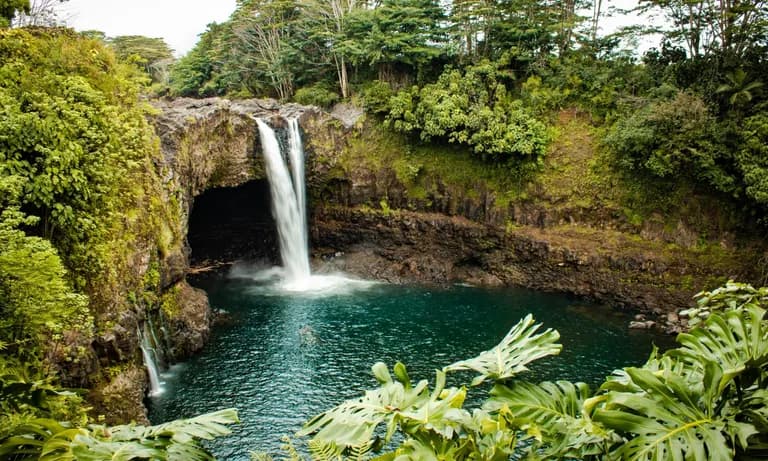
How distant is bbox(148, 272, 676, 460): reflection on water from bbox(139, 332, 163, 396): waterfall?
37 centimetres

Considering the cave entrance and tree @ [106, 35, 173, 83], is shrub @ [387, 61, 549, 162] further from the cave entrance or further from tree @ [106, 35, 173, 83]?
tree @ [106, 35, 173, 83]

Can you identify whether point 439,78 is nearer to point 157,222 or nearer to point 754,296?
point 157,222

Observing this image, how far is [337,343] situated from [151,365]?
6.14m

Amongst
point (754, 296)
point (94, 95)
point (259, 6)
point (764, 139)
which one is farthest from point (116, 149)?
point (259, 6)

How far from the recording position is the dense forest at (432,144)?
3227mm

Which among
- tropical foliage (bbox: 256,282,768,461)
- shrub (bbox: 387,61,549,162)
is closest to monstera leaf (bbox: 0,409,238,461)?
tropical foliage (bbox: 256,282,768,461)

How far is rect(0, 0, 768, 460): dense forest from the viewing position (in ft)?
10.6

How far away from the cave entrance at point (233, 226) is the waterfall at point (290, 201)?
0.78m

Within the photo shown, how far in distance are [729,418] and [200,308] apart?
16.6 metres

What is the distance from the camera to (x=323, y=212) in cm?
2775

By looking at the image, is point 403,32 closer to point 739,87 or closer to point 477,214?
point 477,214

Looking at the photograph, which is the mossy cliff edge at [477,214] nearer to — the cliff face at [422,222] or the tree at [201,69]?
the cliff face at [422,222]

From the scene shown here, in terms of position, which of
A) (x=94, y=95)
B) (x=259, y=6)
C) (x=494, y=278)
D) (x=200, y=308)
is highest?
(x=259, y=6)

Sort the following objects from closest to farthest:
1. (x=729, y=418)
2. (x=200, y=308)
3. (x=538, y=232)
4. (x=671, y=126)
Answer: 1. (x=729, y=418)
2. (x=200, y=308)
3. (x=671, y=126)
4. (x=538, y=232)
